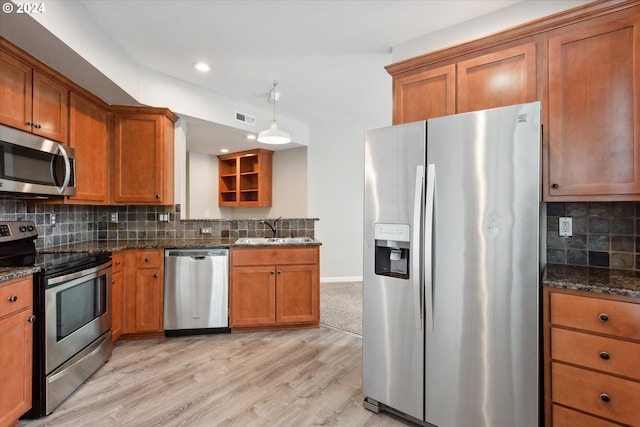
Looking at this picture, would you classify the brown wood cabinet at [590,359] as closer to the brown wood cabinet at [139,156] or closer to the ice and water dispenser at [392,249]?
the ice and water dispenser at [392,249]

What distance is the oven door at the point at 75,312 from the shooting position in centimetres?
197

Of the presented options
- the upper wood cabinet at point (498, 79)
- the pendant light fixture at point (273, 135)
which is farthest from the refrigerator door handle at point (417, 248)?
the pendant light fixture at point (273, 135)

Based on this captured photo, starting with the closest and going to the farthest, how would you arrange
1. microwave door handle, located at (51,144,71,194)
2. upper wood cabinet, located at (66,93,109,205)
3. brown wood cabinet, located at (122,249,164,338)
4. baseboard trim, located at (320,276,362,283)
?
microwave door handle, located at (51,144,71,194), upper wood cabinet, located at (66,93,109,205), brown wood cabinet, located at (122,249,164,338), baseboard trim, located at (320,276,362,283)

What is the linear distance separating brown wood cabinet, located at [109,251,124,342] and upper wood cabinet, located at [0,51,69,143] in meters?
1.09

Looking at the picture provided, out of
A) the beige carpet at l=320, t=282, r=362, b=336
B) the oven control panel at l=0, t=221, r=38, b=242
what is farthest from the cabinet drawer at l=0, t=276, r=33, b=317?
the beige carpet at l=320, t=282, r=362, b=336

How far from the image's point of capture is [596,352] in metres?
1.45

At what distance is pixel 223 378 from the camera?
2.38m

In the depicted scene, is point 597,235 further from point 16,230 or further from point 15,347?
point 16,230

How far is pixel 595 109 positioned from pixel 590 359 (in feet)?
4.19

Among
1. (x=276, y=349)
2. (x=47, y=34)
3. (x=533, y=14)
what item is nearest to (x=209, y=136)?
(x=47, y=34)

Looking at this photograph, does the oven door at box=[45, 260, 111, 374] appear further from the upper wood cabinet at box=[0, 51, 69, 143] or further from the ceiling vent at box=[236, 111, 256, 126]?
the ceiling vent at box=[236, 111, 256, 126]

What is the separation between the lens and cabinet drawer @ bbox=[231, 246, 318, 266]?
322cm

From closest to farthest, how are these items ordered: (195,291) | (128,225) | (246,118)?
(195,291), (128,225), (246,118)

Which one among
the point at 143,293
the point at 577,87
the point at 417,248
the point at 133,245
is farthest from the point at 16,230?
the point at 577,87
